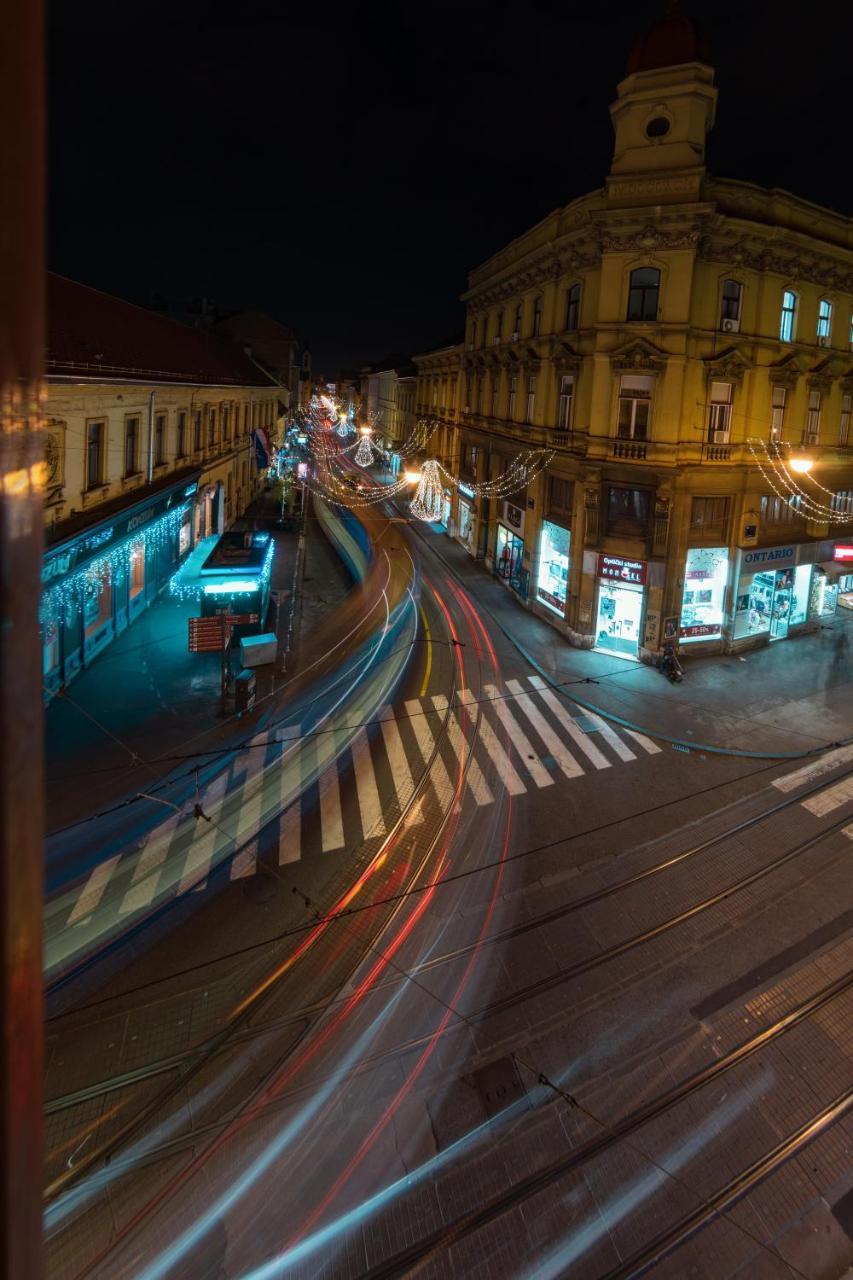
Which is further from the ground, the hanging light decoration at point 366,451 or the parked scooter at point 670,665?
the hanging light decoration at point 366,451

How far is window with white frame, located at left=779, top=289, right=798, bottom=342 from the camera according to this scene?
1064 inches

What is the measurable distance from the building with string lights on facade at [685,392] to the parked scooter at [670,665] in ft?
1.81

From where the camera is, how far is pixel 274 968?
1123 centimetres

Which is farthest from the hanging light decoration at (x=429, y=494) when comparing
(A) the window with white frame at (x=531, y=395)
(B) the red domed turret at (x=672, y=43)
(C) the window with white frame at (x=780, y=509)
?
(B) the red domed turret at (x=672, y=43)

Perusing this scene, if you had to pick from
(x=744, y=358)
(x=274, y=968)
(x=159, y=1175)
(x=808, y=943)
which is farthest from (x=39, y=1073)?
(x=744, y=358)

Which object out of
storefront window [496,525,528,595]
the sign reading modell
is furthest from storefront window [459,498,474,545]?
the sign reading modell

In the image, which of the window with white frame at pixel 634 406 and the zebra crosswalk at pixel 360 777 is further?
the window with white frame at pixel 634 406

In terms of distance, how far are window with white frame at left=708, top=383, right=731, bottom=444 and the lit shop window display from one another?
13.0ft

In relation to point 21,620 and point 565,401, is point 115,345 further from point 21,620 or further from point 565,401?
point 21,620

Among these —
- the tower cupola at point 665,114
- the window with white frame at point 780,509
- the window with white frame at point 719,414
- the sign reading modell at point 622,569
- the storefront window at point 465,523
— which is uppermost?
the tower cupola at point 665,114

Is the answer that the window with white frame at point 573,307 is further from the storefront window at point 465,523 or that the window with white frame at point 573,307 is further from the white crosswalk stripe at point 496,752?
the white crosswalk stripe at point 496,752

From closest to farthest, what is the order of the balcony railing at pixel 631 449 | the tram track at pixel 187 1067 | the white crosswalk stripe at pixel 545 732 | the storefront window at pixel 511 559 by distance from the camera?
the tram track at pixel 187 1067
the white crosswalk stripe at pixel 545 732
the balcony railing at pixel 631 449
the storefront window at pixel 511 559

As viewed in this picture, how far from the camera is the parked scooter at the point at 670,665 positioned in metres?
25.0

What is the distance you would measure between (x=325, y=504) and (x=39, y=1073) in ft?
198
